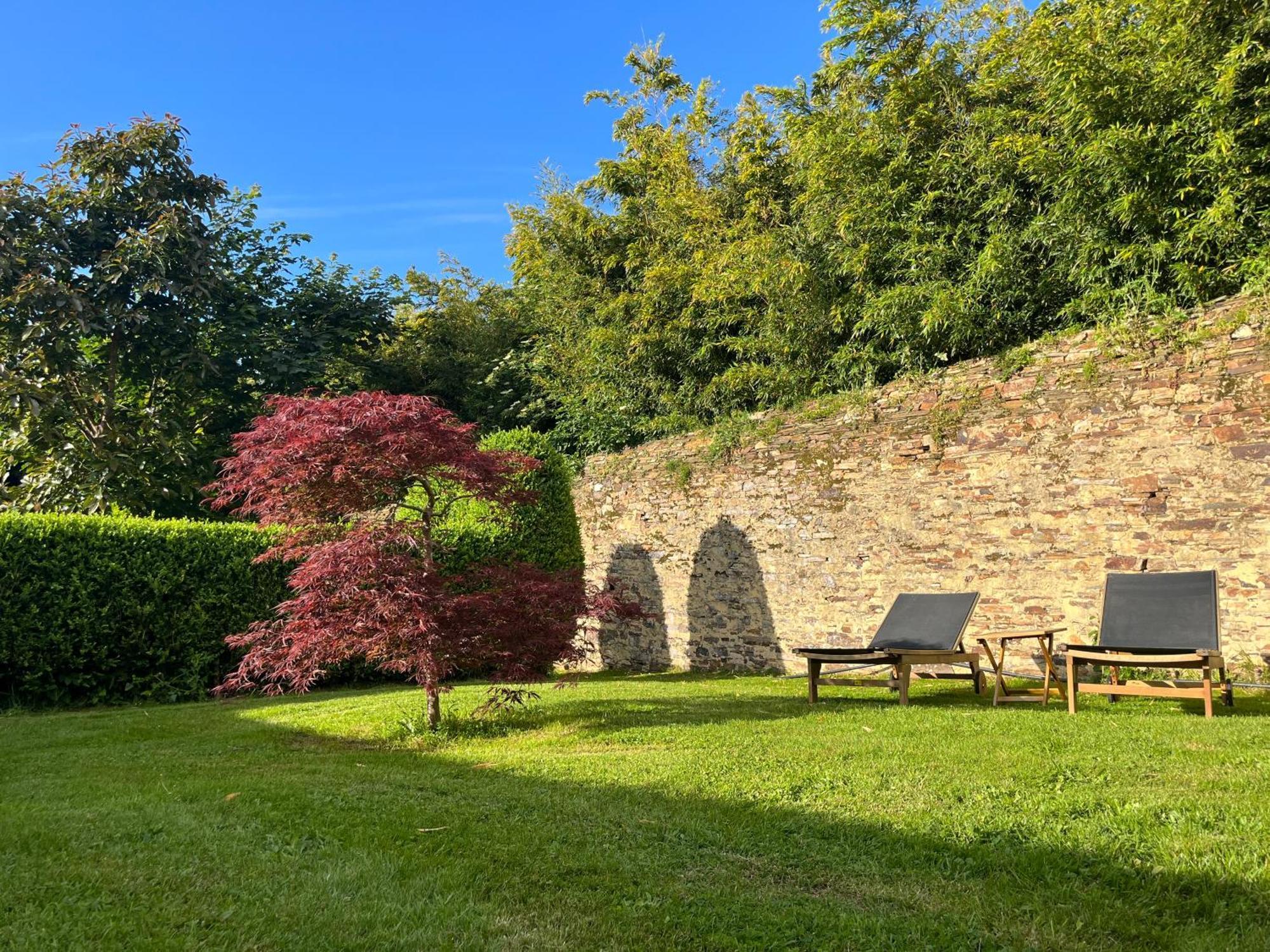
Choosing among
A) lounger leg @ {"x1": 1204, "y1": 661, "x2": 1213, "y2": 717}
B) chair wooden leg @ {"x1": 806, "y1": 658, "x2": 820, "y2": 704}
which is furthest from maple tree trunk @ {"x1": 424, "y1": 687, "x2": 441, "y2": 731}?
lounger leg @ {"x1": 1204, "y1": 661, "x2": 1213, "y2": 717}

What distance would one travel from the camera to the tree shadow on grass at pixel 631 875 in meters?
2.36

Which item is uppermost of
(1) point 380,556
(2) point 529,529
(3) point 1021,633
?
(2) point 529,529

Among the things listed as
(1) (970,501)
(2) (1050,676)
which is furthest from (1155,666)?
(1) (970,501)

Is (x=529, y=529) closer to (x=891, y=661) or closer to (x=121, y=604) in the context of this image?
(x=121, y=604)

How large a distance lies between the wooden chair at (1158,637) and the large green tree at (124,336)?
1305 cm

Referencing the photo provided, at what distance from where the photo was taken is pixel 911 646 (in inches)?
267

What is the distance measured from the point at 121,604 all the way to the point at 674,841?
25.5ft

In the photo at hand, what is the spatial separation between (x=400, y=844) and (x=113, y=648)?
7209 mm

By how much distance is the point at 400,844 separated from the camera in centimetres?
311

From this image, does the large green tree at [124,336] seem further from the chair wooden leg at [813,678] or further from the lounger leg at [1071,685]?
the lounger leg at [1071,685]

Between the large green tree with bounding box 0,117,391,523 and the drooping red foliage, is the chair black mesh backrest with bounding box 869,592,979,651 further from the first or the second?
the large green tree with bounding box 0,117,391,523

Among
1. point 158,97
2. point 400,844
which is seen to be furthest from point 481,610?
point 158,97

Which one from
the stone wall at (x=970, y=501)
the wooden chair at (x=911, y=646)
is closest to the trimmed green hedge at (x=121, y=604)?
the stone wall at (x=970, y=501)

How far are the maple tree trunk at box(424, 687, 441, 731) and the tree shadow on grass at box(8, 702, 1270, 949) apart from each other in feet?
6.81
